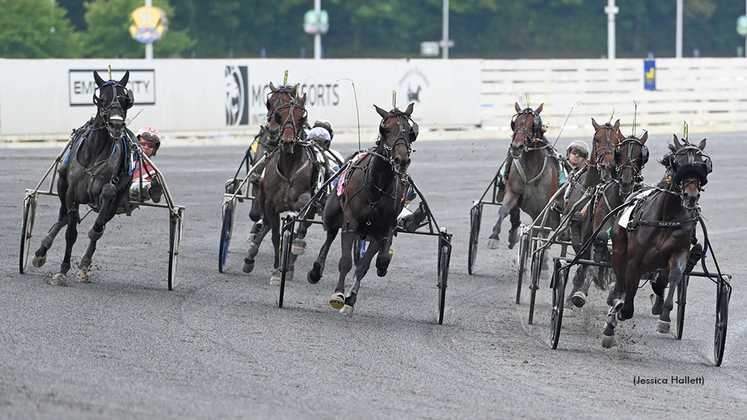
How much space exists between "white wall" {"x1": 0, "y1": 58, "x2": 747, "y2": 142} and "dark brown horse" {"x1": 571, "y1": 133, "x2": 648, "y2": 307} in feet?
46.3

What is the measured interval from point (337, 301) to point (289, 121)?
2.62 metres

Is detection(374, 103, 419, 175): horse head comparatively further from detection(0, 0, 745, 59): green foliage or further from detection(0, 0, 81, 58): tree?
detection(0, 0, 745, 59): green foliage

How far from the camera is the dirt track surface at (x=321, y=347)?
7.25 m

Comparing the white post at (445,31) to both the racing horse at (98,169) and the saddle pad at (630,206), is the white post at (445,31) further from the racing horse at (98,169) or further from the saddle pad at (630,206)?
the saddle pad at (630,206)

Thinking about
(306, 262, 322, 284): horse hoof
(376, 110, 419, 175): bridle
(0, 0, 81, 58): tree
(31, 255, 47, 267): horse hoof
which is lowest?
(31, 255, 47, 267): horse hoof

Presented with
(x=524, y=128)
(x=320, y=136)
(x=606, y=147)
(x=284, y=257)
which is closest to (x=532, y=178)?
(x=524, y=128)

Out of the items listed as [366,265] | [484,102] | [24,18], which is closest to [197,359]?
[366,265]

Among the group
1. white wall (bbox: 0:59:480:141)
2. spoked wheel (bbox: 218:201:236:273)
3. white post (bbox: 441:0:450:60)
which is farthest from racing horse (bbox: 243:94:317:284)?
white post (bbox: 441:0:450:60)

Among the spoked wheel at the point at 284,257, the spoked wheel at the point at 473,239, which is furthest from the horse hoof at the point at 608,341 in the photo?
the spoked wheel at the point at 473,239

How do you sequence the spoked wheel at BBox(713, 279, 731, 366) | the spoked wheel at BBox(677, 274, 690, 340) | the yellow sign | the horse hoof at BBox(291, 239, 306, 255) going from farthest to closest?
the yellow sign, the horse hoof at BBox(291, 239, 306, 255), the spoked wheel at BBox(677, 274, 690, 340), the spoked wheel at BBox(713, 279, 731, 366)

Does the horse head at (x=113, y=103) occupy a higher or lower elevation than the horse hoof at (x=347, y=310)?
higher

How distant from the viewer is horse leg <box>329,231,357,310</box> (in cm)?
1012

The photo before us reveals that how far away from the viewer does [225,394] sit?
7.25 m

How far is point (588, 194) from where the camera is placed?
11.2 meters
